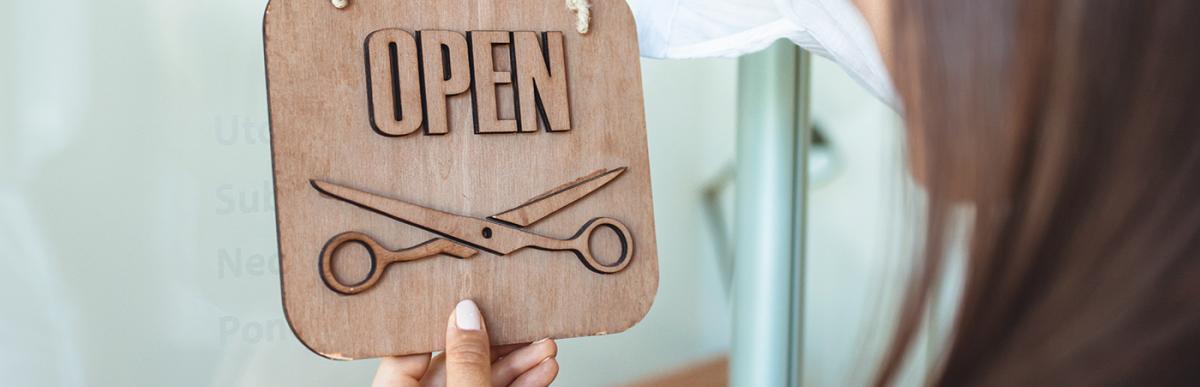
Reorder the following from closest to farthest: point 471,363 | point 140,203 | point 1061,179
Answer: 1. point 1061,179
2. point 471,363
3. point 140,203

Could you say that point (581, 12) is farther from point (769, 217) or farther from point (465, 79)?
point (769, 217)

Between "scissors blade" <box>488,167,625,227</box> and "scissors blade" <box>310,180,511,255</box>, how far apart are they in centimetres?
1

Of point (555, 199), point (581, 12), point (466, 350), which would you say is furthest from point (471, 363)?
point (581, 12)

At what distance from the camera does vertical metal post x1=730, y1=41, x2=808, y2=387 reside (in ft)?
2.89

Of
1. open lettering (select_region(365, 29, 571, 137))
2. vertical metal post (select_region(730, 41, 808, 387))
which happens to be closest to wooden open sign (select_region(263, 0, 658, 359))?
open lettering (select_region(365, 29, 571, 137))

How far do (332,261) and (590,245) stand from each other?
0.51ft

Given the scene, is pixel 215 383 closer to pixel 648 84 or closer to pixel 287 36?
pixel 287 36

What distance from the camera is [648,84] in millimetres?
1359

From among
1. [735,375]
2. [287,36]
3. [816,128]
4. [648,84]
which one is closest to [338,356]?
[287,36]

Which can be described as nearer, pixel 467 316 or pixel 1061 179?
pixel 1061 179

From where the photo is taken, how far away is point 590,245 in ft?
1.80

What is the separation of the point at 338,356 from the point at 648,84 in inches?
36.4

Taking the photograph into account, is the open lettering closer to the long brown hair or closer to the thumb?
the thumb

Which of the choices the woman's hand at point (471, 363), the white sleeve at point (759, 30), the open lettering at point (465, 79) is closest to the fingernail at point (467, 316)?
the woman's hand at point (471, 363)
